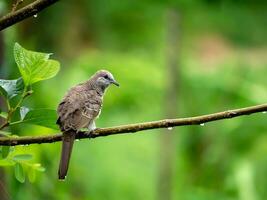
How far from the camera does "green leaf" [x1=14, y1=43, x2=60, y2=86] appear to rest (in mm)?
1583

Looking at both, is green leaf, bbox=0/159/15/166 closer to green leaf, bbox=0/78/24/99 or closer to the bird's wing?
green leaf, bbox=0/78/24/99

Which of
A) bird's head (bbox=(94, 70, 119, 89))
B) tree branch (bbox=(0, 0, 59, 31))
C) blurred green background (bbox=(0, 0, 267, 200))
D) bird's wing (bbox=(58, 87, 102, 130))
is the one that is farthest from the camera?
blurred green background (bbox=(0, 0, 267, 200))

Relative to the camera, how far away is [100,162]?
501cm

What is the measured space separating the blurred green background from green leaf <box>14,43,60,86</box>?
7.52ft

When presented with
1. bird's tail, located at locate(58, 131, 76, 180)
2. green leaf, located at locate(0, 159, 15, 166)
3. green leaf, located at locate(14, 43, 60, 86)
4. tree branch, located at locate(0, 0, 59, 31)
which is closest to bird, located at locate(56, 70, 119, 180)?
bird's tail, located at locate(58, 131, 76, 180)

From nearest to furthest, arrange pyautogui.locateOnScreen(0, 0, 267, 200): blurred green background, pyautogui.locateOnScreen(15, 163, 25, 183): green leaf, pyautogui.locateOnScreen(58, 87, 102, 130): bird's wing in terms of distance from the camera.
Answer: pyautogui.locateOnScreen(15, 163, 25, 183): green leaf, pyautogui.locateOnScreen(58, 87, 102, 130): bird's wing, pyautogui.locateOnScreen(0, 0, 267, 200): blurred green background

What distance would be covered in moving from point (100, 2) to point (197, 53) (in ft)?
6.48

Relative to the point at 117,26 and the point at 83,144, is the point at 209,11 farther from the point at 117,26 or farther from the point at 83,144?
the point at 117,26

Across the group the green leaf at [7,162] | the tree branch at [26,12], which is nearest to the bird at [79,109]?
the green leaf at [7,162]

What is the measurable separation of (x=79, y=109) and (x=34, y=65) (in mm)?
613

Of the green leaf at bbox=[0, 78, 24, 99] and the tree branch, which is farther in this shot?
the green leaf at bbox=[0, 78, 24, 99]

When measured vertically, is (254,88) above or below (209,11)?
below

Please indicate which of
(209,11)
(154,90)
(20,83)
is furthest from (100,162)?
(20,83)

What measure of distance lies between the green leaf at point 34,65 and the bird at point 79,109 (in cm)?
23
